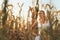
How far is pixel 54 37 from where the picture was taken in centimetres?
119

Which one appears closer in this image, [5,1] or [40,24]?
[5,1]

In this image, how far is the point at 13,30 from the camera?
121cm

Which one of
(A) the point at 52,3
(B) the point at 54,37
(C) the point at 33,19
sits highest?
(A) the point at 52,3

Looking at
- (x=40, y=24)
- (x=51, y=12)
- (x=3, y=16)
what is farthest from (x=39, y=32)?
(x=3, y=16)

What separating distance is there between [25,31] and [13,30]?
0.28ft

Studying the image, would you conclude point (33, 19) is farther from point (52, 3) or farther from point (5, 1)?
point (5, 1)

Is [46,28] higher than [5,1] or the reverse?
the reverse

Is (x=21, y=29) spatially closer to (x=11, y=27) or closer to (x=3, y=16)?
(x=11, y=27)

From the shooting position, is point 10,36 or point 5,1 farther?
point 10,36

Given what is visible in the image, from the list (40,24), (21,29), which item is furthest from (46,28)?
(21,29)

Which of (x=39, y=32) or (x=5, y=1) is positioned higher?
(x=5, y=1)

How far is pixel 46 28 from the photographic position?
120 cm

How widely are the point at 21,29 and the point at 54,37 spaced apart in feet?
0.79

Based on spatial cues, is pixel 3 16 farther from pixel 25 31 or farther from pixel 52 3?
pixel 52 3
